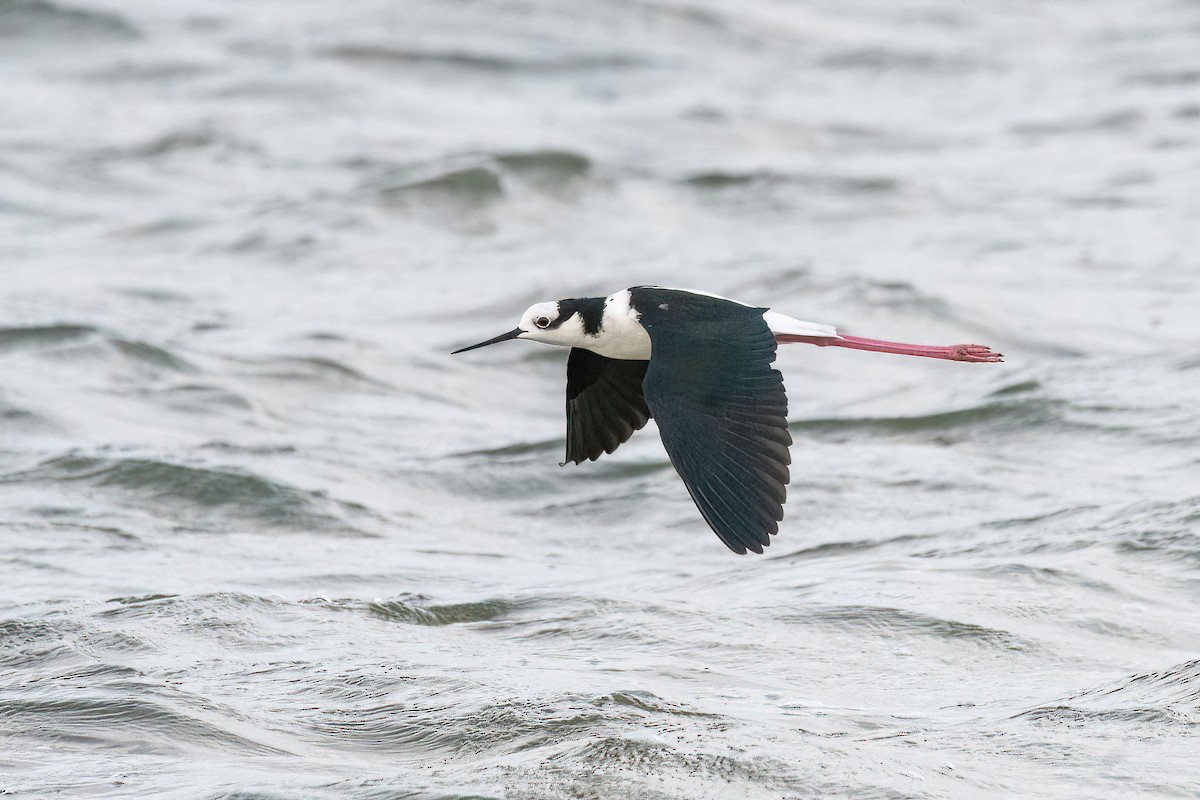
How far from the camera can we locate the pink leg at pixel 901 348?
6.79m

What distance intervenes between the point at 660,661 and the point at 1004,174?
11994 mm

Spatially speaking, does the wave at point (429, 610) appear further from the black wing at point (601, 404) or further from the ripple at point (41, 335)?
the ripple at point (41, 335)

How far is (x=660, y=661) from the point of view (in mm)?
7125

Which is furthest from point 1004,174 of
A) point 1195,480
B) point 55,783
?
point 55,783

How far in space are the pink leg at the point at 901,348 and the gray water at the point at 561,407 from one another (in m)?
1.11

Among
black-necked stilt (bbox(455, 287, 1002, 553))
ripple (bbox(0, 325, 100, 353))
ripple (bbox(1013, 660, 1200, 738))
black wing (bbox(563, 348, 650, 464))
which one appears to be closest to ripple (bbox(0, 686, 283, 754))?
black-necked stilt (bbox(455, 287, 1002, 553))

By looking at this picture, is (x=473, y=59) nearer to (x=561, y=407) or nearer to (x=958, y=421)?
(x=561, y=407)

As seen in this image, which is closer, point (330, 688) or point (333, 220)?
point (330, 688)

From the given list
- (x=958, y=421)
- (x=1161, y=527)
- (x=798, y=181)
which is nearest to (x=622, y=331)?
(x=1161, y=527)

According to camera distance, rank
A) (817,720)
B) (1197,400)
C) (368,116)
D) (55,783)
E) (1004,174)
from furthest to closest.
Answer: (368,116), (1004,174), (1197,400), (817,720), (55,783)

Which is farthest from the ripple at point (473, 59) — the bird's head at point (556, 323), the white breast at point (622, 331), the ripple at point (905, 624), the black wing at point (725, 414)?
the black wing at point (725, 414)

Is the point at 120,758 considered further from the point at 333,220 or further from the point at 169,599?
the point at 333,220

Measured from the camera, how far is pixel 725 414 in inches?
238

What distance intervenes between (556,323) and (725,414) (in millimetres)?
983
